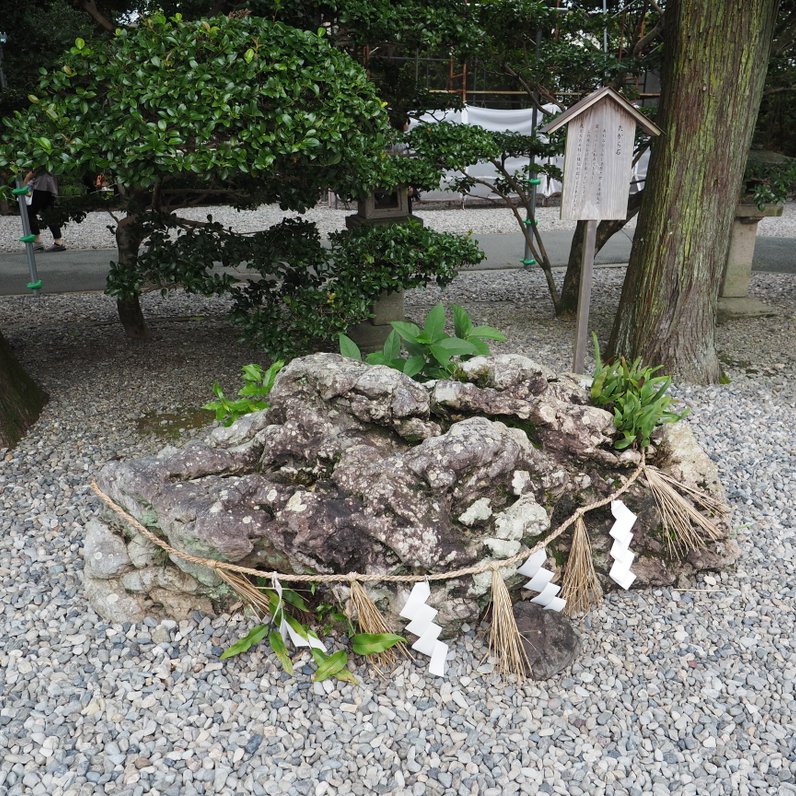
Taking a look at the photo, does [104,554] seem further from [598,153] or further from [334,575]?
[598,153]

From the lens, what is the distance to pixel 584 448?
2998 millimetres

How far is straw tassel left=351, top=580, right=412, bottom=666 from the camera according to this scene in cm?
258

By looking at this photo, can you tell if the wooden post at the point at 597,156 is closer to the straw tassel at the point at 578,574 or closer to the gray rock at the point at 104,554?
the straw tassel at the point at 578,574

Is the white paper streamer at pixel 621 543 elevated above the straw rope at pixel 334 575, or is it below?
below

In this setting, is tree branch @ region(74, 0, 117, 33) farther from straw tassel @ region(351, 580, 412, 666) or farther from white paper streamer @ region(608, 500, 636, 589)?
white paper streamer @ region(608, 500, 636, 589)

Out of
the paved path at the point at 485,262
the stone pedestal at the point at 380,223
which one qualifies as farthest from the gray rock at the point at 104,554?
the paved path at the point at 485,262

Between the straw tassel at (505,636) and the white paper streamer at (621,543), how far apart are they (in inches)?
20.8

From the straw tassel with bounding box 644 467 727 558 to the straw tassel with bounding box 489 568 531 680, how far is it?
0.79 m

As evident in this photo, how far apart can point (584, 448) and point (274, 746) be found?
1557 millimetres

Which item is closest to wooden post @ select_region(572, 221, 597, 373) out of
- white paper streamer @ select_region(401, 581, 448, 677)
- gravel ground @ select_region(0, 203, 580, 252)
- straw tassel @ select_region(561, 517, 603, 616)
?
straw tassel @ select_region(561, 517, 603, 616)

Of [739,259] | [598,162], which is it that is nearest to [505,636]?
[598,162]

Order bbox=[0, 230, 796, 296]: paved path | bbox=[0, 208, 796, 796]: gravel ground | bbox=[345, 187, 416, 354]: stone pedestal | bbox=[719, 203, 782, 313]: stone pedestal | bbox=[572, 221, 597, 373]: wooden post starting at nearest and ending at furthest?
bbox=[0, 208, 796, 796]: gravel ground → bbox=[572, 221, 597, 373]: wooden post → bbox=[345, 187, 416, 354]: stone pedestal → bbox=[719, 203, 782, 313]: stone pedestal → bbox=[0, 230, 796, 296]: paved path

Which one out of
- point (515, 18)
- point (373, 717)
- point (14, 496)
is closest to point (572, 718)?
point (373, 717)

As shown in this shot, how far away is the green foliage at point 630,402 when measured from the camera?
10.2 ft
